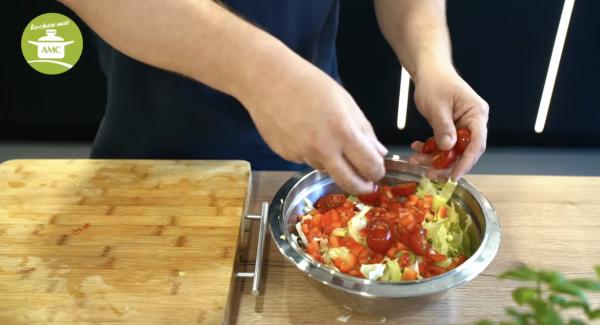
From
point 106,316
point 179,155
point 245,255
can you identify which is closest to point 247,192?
point 245,255

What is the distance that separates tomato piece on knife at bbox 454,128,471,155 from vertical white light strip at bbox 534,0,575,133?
5.02 feet

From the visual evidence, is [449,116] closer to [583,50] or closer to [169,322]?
[169,322]

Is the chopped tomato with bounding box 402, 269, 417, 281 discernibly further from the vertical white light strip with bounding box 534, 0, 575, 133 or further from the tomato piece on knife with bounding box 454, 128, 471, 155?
the vertical white light strip with bounding box 534, 0, 575, 133

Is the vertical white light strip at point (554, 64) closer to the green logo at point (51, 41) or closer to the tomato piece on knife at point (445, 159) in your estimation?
the tomato piece on knife at point (445, 159)

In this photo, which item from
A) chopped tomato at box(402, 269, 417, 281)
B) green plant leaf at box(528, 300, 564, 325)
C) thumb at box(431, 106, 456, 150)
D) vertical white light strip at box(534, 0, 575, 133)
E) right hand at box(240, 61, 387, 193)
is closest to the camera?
green plant leaf at box(528, 300, 564, 325)

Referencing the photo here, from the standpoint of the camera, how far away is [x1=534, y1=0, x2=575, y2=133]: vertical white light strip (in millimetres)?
2113

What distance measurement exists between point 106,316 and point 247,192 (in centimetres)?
37

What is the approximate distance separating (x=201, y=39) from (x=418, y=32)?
53 cm

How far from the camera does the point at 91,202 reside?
1037 millimetres

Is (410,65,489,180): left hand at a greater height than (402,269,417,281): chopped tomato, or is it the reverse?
(410,65,489,180): left hand

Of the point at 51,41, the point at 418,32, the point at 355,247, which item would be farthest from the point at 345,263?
the point at 51,41

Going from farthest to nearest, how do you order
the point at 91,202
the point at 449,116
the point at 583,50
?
1. the point at 583,50
2. the point at 91,202
3. the point at 449,116

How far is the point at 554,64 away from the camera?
7.38 feet

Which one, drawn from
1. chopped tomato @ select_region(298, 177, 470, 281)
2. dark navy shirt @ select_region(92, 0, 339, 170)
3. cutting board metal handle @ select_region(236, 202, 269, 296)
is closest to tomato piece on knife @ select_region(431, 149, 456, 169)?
chopped tomato @ select_region(298, 177, 470, 281)
